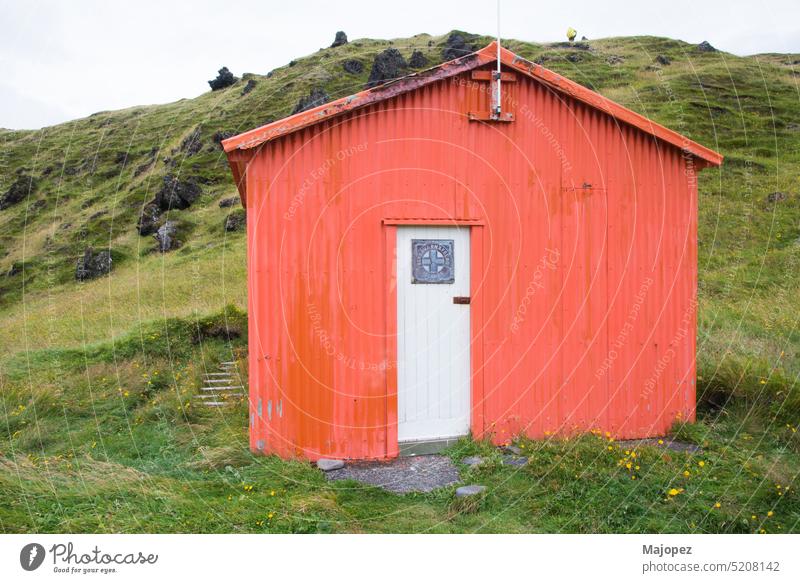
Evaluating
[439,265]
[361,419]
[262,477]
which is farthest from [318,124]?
[262,477]

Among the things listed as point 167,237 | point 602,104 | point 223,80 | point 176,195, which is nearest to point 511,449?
point 602,104

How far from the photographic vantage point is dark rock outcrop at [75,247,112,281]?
2716 cm

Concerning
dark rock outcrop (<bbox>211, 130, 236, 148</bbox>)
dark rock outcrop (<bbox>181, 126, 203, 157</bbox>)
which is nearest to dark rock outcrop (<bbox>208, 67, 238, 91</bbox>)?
dark rock outcrop (<bbox>181, 126, 203, 157</bbox>)

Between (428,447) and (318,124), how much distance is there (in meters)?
4.26

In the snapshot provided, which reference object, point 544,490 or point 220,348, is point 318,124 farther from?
point 220,348

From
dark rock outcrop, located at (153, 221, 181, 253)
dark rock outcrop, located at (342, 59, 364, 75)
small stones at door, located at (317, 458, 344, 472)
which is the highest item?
dark rock outcrop, located at (342, 59, 364, 75)

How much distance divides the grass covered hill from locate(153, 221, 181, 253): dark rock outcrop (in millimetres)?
107

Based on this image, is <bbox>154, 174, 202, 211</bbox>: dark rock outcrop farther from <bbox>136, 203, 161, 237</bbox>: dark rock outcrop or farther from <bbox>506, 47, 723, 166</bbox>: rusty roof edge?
<bbox>506, 47, 723, 166</bbox>: rusty roof edge

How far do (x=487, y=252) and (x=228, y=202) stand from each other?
25857 mm

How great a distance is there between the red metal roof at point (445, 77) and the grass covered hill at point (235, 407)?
3560 mm

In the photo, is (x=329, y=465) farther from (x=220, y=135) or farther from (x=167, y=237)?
(x=220, y=135)

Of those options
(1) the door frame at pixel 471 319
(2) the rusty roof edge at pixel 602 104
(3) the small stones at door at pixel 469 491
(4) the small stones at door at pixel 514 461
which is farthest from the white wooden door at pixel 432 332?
(2) the rusty roof edge at pixel 602 104

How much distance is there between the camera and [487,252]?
7.32 m

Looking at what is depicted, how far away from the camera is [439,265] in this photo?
23.8 feet
